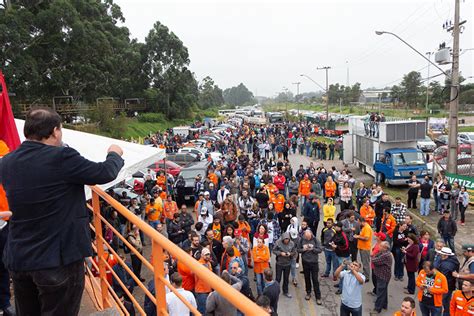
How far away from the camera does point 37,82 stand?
3244 cm

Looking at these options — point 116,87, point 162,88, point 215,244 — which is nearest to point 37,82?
point 116,87

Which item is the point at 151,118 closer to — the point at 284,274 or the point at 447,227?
the point at 447,227

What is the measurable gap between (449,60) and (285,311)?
1304cm

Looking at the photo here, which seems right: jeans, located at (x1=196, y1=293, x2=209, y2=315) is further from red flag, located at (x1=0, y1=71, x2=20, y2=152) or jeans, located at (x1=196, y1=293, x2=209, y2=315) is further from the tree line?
the tree line

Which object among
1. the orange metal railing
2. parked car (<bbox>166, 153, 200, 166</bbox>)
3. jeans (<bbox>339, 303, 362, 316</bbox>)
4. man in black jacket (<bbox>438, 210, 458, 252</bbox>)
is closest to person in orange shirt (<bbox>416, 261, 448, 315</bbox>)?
jeans (<bbox>339, 303, 362, 316</bbox>)

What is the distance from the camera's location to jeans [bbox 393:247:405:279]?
32.3 feet

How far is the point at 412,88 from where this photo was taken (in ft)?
253

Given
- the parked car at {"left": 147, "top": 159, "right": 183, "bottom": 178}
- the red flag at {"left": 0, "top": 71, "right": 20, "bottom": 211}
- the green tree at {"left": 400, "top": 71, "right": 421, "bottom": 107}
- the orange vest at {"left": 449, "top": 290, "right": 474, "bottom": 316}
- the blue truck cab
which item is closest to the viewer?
the red flag at {"left": 0, "top": 71, "right": 20, "bottom": 211}

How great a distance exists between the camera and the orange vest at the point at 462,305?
21.4 ft

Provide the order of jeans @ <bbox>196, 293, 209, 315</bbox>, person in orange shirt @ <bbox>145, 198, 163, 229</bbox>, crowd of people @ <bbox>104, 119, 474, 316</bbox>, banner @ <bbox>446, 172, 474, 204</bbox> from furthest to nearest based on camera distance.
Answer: banner @ <bbox>446, 172, 474, 204</bbox> < person in orange shirt @ <bbox>145, 198, 163, 229</bbox> < crowd of people @ <bbox>104, 119, 474, 316</bbox> < jeans @ <bbox>196, 293, 209, 315</bbox>

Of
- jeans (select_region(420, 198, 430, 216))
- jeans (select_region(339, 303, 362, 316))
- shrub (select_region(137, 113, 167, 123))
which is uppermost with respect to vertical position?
shrub (select_region(137, 113, 167, 123))

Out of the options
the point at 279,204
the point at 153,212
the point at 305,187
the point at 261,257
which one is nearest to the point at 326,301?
the point at 261,257

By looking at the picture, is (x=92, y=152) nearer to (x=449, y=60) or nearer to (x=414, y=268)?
(x=414, y=268)

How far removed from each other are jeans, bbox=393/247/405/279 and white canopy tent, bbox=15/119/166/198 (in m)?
6.84
